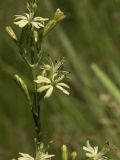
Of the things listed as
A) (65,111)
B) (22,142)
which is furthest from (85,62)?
(22,142)

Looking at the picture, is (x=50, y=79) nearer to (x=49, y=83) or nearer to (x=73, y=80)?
(x=49, y=83)

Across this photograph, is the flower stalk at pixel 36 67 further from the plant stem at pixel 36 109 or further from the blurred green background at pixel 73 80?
the blurred green background at pixel 73 80

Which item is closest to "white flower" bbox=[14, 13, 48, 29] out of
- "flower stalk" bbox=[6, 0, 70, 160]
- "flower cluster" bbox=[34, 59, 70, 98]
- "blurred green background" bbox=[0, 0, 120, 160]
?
"flower stalk" bbox=[6, 0, 70, 160]

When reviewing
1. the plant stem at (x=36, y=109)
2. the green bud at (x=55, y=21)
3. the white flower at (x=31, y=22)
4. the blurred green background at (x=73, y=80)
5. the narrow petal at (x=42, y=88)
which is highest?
the blurred green background at (x=73, y=80)

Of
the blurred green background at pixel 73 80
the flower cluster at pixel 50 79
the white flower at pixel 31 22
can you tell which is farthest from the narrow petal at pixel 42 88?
the blurred green background at pixel 73 80

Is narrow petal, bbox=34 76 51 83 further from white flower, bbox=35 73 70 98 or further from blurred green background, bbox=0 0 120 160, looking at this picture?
blurred green background, bbox=0 0 120 160
